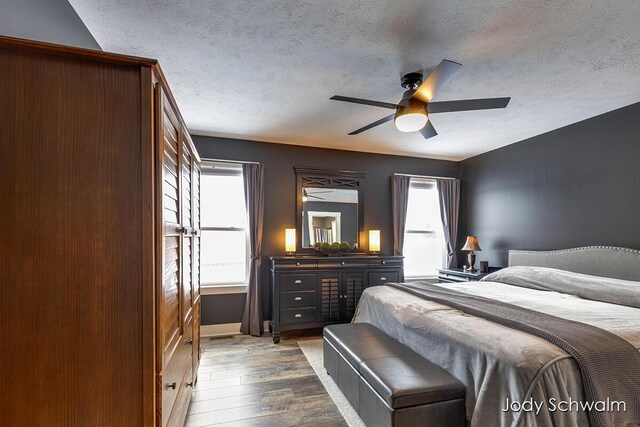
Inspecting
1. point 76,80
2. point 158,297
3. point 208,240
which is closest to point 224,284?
point 208,240

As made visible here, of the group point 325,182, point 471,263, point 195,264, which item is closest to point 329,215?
point 325,182

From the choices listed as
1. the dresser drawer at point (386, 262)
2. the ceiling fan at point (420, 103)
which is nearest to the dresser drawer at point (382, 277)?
the dresser drawer at point (386, 262)

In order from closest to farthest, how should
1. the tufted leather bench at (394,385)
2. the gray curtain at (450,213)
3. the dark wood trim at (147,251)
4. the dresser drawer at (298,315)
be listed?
the dark wood trim at (147,251)
the tufted leather bench at (394,385)
the dresser drawer at (298,315)
the gray curtain at (450,213)

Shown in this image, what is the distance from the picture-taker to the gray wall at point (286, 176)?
4254mm

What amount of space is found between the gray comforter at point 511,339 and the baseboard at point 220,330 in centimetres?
188

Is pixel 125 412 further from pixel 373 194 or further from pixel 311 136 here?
pixel 373 194

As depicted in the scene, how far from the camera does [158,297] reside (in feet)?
4.21

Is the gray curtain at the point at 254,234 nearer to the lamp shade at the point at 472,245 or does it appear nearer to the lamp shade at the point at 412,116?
the lamp shade at the point at 412,116

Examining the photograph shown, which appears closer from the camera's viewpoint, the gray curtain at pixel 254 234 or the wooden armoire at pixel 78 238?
the wooden armoire at pixel 78 238

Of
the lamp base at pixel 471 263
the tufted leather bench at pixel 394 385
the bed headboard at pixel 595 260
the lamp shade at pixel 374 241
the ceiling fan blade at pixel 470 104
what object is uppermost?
the ceiling fan blade at pixel 470 104

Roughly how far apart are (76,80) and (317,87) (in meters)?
1.99

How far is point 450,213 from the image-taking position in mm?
5281

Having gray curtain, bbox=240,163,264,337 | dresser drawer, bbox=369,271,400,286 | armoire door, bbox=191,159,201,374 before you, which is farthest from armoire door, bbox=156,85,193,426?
dresser drawer, bbox=369,271,400,286

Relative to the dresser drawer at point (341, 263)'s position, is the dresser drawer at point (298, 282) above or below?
below
